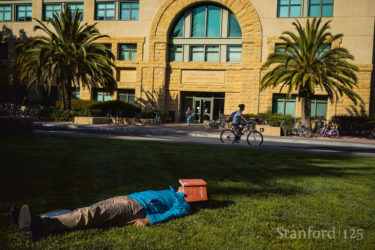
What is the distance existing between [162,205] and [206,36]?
3106 centimetres

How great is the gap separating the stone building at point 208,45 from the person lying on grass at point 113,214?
2812 centimetres

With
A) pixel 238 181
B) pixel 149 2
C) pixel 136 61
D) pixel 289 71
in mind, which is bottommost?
pixel 238 181

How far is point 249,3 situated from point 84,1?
18.2 metres

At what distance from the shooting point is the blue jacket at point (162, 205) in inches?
159

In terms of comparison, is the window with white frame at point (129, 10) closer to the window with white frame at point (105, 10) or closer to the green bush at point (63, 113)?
the window with white frame at point (105, 10)

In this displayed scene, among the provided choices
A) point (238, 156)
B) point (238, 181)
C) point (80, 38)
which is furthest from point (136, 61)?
point (238, 181)

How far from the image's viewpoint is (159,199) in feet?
13.9

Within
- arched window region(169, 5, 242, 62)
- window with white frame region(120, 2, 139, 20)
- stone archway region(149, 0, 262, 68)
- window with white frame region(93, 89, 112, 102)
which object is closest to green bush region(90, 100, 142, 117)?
window with white frame region(93, 89, 112, 102)

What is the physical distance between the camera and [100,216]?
144 inches

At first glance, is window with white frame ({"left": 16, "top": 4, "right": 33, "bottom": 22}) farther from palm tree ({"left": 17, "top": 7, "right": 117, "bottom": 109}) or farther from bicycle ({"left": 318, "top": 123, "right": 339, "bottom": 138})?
bicycle ({"left": 318, "top": 123, "right": 339, "bottom": 138})

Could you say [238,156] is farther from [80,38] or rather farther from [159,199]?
[80,38]

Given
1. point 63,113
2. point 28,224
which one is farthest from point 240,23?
point 28,224

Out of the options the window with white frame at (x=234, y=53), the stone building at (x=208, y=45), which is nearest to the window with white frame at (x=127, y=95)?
the stone building at (x=208, y=45)

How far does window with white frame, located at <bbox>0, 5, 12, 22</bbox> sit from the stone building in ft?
7.48
